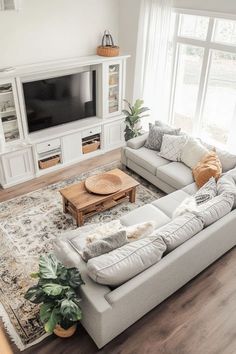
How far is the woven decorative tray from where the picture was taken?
403 cm

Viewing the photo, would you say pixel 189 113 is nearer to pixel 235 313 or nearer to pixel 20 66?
pixel 20 66

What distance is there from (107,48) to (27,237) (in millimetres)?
3394

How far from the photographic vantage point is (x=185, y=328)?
2.83 metres

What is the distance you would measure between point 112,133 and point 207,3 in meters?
2.61

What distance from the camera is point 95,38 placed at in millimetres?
5395

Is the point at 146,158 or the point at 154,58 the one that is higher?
the point at 154,58

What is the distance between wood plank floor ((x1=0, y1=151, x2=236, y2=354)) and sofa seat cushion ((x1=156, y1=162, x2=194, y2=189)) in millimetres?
1345

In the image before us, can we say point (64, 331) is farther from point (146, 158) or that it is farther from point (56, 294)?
point (146, 158)

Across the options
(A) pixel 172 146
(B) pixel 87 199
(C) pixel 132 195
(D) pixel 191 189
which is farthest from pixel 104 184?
(A) pixel 172 146

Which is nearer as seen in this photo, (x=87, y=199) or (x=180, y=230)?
(x=180, y=230)

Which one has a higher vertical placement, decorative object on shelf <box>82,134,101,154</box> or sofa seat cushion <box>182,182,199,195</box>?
sofa seat cushion <box>182,182,199,195</box>

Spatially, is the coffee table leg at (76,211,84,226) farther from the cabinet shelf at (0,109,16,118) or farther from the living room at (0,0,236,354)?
the cabinet shelf at (0,109,16,118)

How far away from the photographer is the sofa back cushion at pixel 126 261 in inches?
95.3

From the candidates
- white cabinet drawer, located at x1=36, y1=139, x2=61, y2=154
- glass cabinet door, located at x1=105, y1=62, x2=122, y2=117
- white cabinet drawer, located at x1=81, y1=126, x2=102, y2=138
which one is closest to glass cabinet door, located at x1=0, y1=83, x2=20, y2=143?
white cabinet drawer, located at x1=36, y1=139, x2=61, y2=154
